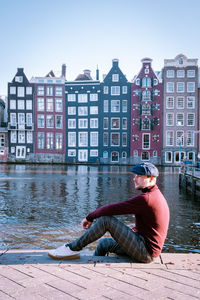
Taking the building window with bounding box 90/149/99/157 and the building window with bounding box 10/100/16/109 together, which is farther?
the building window with bounding box 10/100/16/109

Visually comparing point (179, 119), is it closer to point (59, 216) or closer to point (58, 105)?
point (58, 105)

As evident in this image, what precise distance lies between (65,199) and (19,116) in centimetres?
4318

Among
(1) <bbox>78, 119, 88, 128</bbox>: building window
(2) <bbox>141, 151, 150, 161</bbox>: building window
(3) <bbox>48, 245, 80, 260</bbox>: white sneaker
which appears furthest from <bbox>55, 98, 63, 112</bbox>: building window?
(3) <bbox>48, 245, 80, 260</bbox>: white sneaker

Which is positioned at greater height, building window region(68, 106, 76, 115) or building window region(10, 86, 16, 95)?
building window region(10, 86, 16, 95)

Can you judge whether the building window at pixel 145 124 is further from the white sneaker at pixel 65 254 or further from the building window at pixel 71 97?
the white sneaker at pixel 65 254

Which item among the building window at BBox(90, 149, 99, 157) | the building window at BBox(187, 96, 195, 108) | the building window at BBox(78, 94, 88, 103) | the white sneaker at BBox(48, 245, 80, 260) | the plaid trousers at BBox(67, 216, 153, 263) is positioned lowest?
the white sneaker at BBox(48, 245, 80, 260)

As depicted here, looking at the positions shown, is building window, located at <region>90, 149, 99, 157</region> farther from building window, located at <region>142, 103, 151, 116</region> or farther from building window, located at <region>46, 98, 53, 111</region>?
building window, located at <region>46, 98, 53, 111</region>

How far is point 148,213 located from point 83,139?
161ft

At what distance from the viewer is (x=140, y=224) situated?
4.18 meters

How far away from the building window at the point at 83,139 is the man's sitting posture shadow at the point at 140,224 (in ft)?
159

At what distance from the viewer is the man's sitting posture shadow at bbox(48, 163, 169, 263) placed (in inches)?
157

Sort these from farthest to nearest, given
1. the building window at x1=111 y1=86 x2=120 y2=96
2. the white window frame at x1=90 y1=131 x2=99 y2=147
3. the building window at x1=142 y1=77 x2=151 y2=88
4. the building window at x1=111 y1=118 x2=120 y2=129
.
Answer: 1. the white window frame at x1=90 y1=131 x2=99 y2=147
2. the building window at x1=111 y1=118 x2=120 y2=129
3. the building window at x1=111 y1=86 x2=120 y2=96
4. the building window at x1=142 y1=77 x2=151 y2=88

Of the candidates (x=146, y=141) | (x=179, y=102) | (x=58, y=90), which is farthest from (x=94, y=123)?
(x=179, y=102)

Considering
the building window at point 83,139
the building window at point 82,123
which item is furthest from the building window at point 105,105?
the building window at point 83,139
